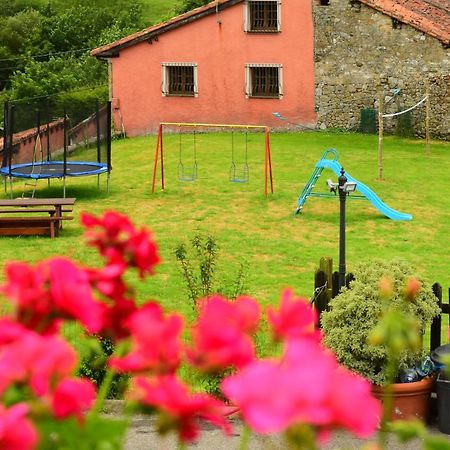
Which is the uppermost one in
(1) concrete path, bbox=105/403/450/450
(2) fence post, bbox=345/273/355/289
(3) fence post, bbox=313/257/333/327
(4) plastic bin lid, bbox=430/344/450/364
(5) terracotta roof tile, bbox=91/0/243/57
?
(5) terracotta roof tile, bbox=91/0/243/57

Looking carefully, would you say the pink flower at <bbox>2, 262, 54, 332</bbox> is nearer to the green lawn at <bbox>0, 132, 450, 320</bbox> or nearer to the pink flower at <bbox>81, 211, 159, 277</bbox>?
the pink flower at <bbox>81, 211, 159, 277</bbox>

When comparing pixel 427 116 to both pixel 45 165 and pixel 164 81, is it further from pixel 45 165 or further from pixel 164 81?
pixel 45 165

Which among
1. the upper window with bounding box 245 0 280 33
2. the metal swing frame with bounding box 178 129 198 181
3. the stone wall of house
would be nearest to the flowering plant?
the metal swing frame with bounding box 178 129 198 181

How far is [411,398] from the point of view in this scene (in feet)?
28.8

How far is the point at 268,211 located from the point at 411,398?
12532 millimetres

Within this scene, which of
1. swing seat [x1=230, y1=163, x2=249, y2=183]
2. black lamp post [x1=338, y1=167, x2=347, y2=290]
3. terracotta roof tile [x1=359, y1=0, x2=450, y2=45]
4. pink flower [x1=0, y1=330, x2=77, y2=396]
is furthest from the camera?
terracotta roof tile [x1=359, y1=0, x2=450, y2=45]

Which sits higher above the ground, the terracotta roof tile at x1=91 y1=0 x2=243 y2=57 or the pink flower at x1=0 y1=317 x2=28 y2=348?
the terracotta roof tile at x1=91 y1=0 x2=243 y2=57

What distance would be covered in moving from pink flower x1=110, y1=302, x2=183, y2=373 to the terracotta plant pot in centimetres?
739

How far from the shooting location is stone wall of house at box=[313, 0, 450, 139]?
30.8 m

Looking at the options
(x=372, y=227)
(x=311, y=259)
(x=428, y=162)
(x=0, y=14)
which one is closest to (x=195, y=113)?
(x=428, y=162)

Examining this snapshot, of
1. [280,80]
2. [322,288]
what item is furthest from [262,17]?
[322,288]

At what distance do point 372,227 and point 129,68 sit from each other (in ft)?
48.2

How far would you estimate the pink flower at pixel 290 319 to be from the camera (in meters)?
1.40

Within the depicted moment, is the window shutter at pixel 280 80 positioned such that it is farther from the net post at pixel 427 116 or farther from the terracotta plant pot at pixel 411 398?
the terracotta plant pot at pixel 411 398
